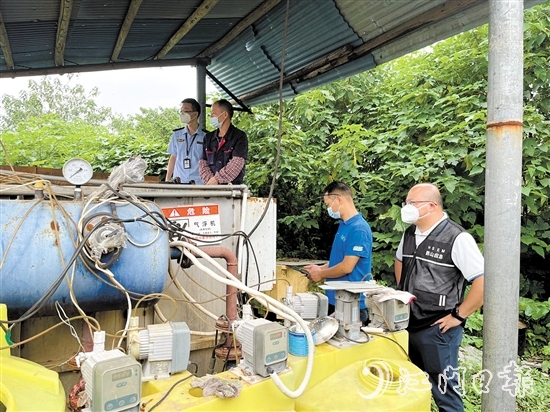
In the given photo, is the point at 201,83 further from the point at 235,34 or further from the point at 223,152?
the point at 223,152

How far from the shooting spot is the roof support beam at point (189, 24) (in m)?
3.58

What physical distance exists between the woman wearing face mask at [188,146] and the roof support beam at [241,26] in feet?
2.78

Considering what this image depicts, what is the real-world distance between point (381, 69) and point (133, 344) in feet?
21.1

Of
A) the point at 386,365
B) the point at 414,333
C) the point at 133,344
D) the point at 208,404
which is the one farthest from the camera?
the point at 414,333

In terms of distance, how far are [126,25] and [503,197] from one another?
3677 mm

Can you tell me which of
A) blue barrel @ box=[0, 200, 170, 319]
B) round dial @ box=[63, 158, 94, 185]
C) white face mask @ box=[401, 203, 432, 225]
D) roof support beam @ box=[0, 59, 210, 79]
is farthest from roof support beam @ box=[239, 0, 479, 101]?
round dial @ box=[63, 158, 94, 185]

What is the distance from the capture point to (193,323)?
2.97 meters

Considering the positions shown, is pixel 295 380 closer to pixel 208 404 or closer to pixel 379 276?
pixel 208 404

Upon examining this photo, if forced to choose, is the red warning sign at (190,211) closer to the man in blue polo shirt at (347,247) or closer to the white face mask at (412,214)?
the man in blue polo shirt at (347,247)

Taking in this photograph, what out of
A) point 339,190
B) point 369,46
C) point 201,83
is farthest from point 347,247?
point 201,83

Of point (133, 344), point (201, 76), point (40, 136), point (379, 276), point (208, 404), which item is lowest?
point (379, 276)

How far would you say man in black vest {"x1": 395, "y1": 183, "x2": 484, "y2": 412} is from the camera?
9.24 feet

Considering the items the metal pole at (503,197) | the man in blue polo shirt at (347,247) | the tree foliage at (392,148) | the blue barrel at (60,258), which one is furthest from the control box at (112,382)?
the tree foliage at (392,148)

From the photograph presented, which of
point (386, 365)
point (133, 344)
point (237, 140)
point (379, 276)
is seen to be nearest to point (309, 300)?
point (386, 365)
